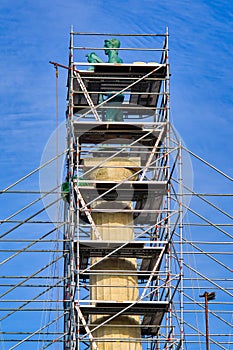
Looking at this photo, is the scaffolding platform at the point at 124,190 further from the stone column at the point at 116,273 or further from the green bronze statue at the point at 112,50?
the green bronze statue at the point at 112,50

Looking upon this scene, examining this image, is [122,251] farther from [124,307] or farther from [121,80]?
[121,80]

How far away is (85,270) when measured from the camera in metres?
65.6

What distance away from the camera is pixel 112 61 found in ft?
234

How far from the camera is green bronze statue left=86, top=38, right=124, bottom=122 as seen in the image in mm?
70625

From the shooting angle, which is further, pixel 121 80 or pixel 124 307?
pixel 121 80

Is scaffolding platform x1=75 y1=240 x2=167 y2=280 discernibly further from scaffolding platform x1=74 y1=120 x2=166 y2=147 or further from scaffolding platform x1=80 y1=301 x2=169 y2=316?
scaffolding platform x1=74 y1=120 x2=166 y2=147

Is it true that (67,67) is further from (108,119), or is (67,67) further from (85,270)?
(85,270)

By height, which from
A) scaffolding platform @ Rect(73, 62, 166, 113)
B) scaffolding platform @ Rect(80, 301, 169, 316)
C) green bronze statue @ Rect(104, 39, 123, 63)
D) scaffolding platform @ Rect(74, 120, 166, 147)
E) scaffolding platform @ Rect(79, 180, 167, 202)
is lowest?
scaffolding platform @ Rect(80, 301, 169, 316)

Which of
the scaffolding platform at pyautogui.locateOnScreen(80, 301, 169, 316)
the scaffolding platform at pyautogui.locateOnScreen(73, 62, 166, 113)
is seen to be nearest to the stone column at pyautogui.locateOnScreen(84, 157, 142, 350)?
the scaffolding platform at pyautogui.locateOnScreen(80, 301, 169, 316)

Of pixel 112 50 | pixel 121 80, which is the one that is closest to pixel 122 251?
pixel 121 80

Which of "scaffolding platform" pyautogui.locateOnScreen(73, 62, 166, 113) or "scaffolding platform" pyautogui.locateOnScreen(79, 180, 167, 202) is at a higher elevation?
"scaffolding platform" pyautogui.locateOnScreen(73, 62, 166, 113)

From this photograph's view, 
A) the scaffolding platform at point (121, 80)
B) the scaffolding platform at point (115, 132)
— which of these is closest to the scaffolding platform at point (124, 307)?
the scaffolding platform at point (115, 132)

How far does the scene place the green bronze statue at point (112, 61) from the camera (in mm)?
70625

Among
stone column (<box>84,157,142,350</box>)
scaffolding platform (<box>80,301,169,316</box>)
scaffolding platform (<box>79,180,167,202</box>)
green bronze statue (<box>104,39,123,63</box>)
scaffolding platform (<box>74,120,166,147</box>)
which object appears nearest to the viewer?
scaffolding platform (<box>80,301,169,316</box>)
